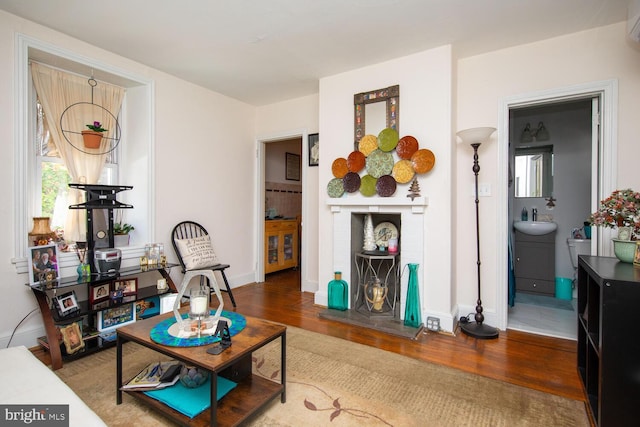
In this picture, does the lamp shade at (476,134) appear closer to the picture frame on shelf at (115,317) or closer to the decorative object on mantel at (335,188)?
the decorative object on mantel at (335,188)

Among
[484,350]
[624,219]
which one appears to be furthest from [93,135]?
[624,219]

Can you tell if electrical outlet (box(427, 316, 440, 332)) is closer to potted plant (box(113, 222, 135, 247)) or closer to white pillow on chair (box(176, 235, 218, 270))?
white pillow on chair (box(176, 235, 218, 270))

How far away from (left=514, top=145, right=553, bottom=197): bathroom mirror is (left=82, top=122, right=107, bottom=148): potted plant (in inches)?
198

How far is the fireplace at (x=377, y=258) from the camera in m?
2.99

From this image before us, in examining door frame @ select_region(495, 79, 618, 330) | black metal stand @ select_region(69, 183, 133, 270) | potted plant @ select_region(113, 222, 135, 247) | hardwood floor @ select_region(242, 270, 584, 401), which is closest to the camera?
hardwood floor @ select_region(242, 270, 584, 401)

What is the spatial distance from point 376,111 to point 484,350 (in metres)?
2.34

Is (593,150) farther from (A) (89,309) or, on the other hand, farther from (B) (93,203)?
(A) (89,309)

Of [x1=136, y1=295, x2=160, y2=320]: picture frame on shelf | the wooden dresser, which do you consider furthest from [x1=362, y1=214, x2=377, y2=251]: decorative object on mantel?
[x1=136, y1=295, x2=160, y2=320]: picture frame on shelf

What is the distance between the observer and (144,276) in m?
3.34

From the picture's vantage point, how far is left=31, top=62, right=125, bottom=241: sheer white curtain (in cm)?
279

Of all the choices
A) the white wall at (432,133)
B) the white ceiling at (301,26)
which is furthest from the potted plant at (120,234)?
the white wall at (432,133)

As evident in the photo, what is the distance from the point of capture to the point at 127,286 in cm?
286

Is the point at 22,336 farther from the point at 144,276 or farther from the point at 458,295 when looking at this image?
the point at 458,295

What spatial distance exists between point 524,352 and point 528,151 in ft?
9.82
